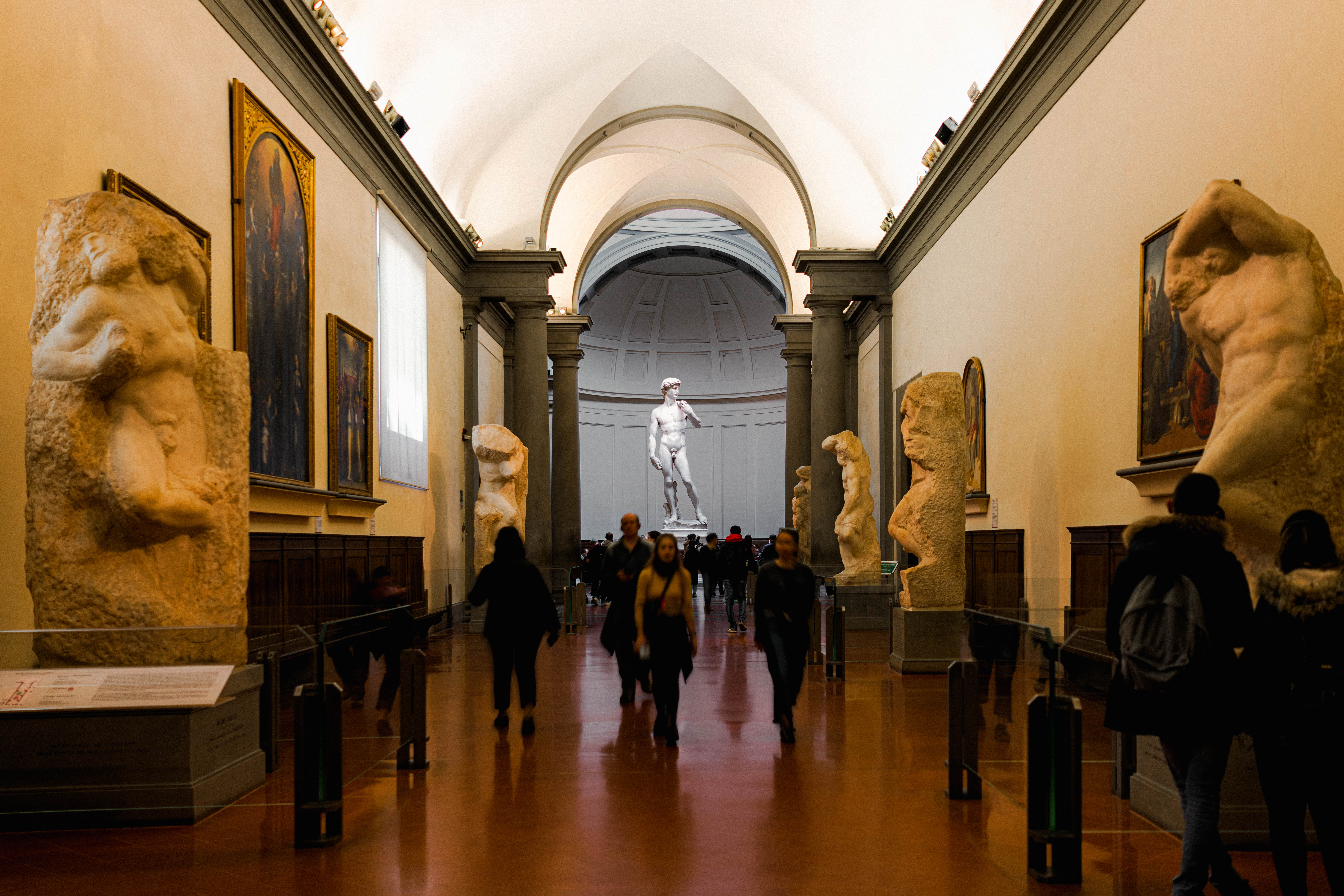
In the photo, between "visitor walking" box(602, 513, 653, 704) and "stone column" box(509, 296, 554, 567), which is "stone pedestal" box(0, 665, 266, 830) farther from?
Answer: "stone column" box(509, 296, 554, 567)

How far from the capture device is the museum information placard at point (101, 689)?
5184 mm

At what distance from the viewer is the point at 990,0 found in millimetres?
12984

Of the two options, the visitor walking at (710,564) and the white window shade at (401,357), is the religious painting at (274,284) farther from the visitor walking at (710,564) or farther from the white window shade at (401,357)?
the visitor walking at (710,564)

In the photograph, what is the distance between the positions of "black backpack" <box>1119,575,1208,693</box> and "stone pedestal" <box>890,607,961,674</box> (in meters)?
6.57

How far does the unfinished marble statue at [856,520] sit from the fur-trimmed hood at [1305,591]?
11.5m

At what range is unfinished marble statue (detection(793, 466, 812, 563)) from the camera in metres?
21.5

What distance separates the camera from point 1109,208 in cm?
995

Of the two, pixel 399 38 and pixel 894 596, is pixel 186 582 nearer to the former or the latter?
pixel 894 596

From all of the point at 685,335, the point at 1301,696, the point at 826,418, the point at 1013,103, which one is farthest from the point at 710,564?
the point at 685,335

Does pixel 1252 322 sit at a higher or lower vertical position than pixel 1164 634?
higher

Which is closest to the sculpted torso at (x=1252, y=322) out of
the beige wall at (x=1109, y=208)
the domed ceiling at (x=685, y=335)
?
the beige wall at (x=1109, y=208)

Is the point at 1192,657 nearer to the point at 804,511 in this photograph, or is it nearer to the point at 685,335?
the point at 804,511

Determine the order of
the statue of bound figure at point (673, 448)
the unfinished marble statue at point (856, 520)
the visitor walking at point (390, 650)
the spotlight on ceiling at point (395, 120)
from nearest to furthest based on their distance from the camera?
the visitor walking at point (390, 650), the spotlight on ceiling at point (395, 120), the unfinished marble statue at point (856, 520), the statue of bound figure at point (673, 448)

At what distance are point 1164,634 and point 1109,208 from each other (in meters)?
7.05
